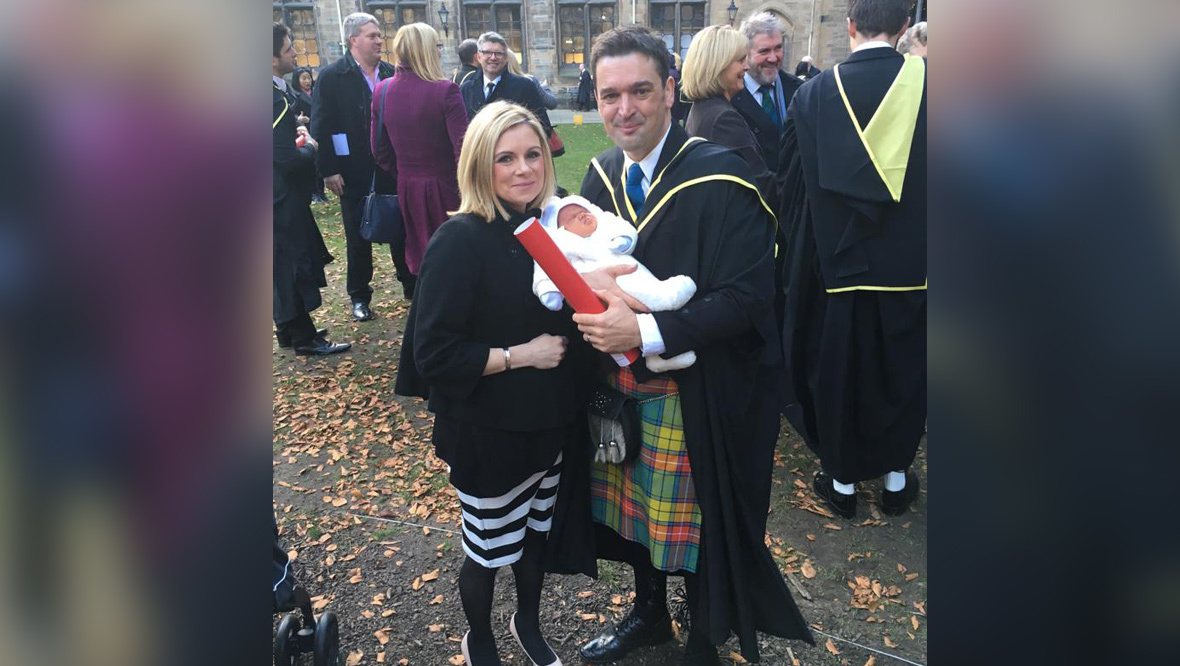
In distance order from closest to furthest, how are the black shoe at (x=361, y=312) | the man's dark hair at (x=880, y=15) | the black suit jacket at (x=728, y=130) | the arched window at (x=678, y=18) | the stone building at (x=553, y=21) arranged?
the man's dark hair at (x=880, y=15), the black suit jacket at (x=728, y=130), the black shoe at (x=361, y=312), the stone building at (x=553, y=21), the arched window at (x=678, y=18)

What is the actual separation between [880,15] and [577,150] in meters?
13.0

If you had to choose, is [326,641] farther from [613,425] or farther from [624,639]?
[613,425]

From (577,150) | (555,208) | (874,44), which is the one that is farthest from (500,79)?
(577,150)

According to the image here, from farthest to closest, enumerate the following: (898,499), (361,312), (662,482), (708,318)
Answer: (361,312) → (898,499) → (662,482) → (708,318)

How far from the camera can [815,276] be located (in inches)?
141

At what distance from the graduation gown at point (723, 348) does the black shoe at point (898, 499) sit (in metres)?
1.61

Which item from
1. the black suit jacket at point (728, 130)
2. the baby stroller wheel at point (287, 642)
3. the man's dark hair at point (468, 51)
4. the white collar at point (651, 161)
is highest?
the man's dark hair at point (468, 51)

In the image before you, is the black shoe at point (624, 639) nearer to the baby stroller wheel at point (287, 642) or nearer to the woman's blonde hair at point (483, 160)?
the baby stroller wheel at point (287, 642)

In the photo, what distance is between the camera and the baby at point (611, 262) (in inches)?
80.3

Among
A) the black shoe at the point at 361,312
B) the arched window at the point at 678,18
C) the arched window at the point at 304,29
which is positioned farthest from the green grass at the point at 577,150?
the arched window at the point at 304,29

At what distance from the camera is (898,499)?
367 cm

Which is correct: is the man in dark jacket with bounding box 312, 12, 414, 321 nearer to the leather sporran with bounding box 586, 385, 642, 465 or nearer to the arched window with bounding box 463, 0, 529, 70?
the leather sporran with bounding box 586, 385, 642, 465
